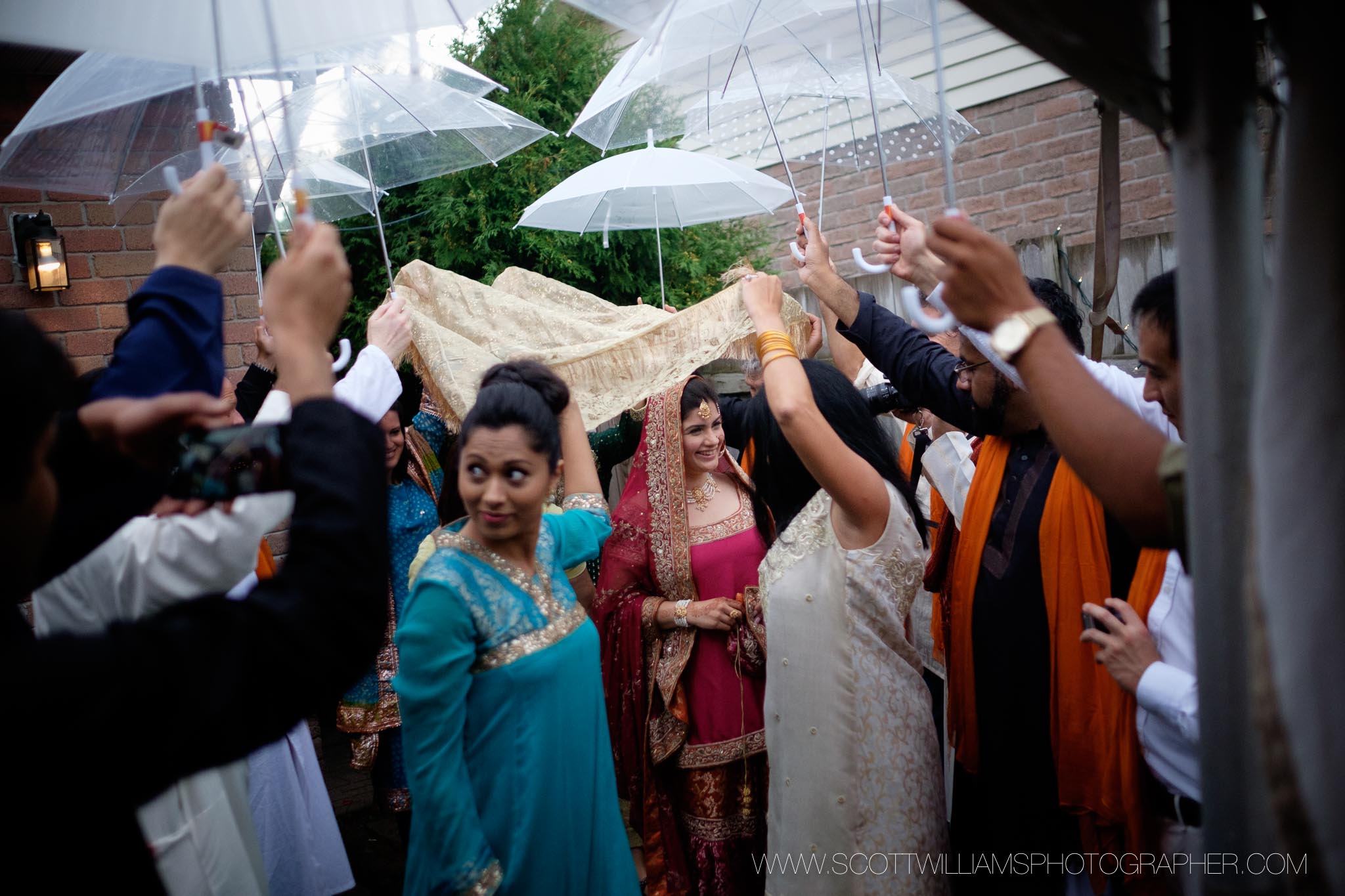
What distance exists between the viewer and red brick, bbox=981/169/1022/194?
20.1ft

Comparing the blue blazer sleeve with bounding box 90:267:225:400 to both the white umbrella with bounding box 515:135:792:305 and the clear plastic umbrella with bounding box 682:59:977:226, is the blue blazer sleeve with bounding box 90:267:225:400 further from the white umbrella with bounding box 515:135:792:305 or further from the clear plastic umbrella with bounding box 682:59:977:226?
the white umbrella with bounding box 515:135:792:305

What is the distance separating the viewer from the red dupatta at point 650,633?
3100mm

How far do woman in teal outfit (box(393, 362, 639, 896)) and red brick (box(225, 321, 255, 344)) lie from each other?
2611 mm

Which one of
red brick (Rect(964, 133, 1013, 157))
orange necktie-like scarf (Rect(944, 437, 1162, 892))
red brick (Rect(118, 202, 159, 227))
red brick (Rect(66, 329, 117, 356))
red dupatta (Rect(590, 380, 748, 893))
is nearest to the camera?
orange necktie-like scarf (Rect(944, 437, 1162, 892))


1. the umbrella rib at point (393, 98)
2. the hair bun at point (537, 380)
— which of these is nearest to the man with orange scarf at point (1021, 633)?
the hair bun at point (537, 380)

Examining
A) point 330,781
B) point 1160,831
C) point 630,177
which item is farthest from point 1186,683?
point 330,781

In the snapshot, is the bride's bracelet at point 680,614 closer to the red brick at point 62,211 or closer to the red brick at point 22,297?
the red brick at point 22,297

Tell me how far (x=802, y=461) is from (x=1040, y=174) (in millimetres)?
4668

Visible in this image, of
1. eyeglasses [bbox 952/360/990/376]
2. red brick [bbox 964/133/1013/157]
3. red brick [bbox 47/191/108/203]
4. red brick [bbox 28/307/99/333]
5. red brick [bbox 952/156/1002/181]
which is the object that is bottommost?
eyeglasses [bbox 952/360/990/376]

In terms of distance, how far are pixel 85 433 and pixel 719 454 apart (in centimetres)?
237

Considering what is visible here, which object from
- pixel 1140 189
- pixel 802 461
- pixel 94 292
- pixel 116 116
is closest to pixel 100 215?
pixel 94 292

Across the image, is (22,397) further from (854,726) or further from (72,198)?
(72,198)

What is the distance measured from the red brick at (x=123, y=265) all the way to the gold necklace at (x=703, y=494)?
2.72 meters

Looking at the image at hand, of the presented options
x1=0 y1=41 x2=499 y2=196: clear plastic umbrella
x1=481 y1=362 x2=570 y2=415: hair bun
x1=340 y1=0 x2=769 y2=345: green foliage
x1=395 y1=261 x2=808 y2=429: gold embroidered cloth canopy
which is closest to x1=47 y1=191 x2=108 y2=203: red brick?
x1=0 y1=41 x2=499 y2=196: clear plastic umbrella
